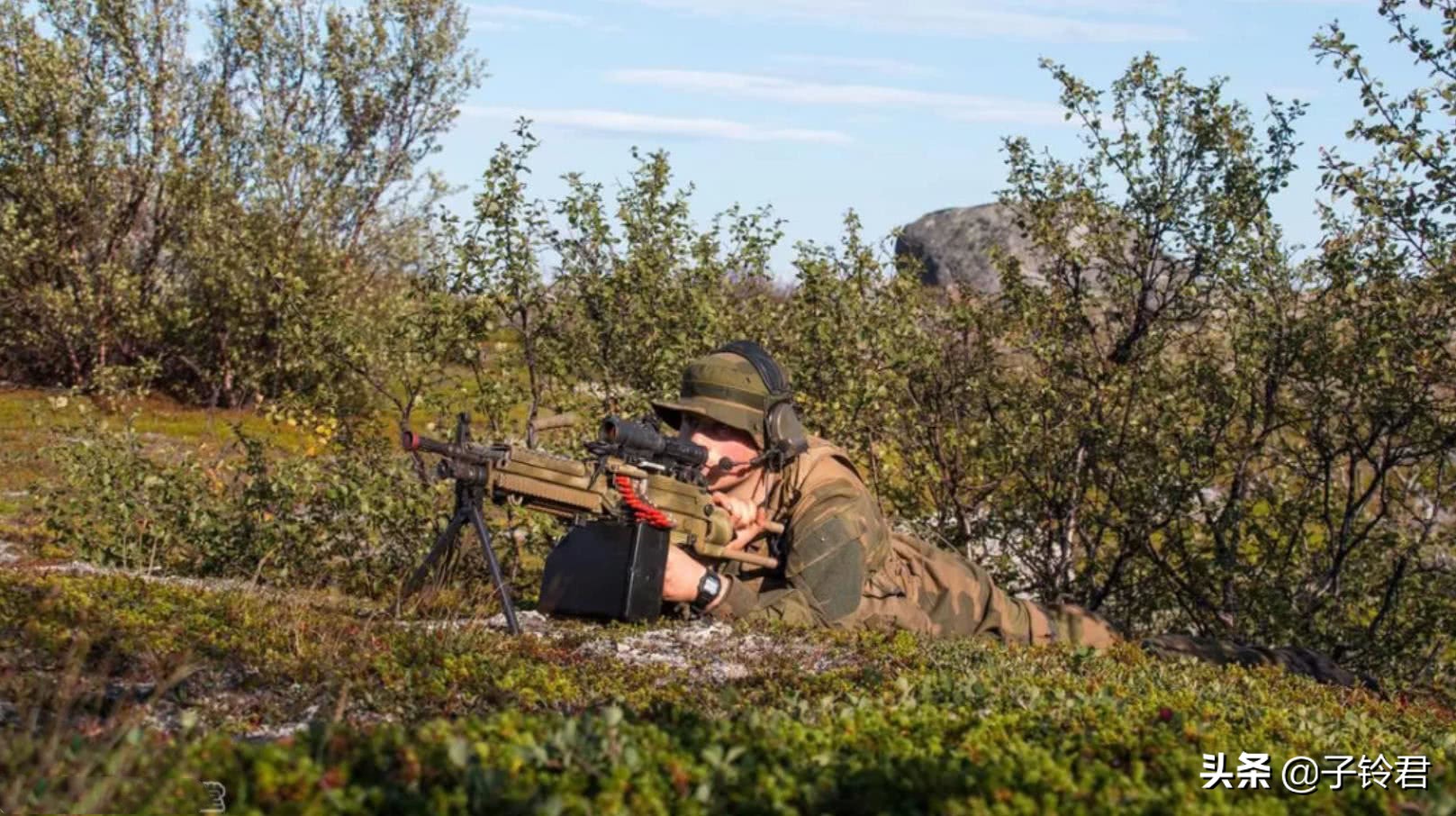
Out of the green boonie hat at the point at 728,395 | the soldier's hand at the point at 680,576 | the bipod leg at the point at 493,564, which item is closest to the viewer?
the bipod leg at the point at 493,564

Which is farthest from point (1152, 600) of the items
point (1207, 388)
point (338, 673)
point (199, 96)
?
point (199, 96)

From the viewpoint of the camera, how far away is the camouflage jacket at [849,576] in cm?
940

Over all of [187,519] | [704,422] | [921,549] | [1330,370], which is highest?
[1330,370]

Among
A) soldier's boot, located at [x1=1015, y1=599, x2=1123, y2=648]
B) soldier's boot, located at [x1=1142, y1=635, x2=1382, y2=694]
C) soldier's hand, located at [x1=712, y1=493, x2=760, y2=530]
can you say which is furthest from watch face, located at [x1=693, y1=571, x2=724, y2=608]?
soldier's boot, located at [x1=1142, y1=635, x2=1382, y2=694]

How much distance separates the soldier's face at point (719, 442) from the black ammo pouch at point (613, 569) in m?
0.88

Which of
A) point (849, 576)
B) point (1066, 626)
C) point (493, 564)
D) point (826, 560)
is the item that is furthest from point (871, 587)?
point (493, 564)

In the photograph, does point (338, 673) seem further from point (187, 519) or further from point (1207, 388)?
point (1207, 388)

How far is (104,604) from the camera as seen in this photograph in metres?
8.16

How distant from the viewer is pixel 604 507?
8.59 meters

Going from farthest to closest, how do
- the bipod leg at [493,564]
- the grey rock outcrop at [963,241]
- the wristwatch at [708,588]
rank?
the grey rock outcrop at [963,241] < the wristwatch at [708,588] < the bipod leg at [493,564]

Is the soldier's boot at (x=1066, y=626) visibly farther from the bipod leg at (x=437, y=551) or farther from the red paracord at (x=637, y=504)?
the bipod leg at (x=437, y=551)

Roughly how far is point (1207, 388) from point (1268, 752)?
303 inches

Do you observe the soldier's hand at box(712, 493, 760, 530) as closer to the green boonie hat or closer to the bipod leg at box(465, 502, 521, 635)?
the green boonie hat

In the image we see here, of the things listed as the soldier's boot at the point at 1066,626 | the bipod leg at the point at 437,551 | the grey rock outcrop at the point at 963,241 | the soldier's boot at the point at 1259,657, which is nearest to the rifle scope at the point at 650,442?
the bipod leg at the point at 437,551
